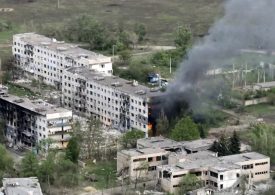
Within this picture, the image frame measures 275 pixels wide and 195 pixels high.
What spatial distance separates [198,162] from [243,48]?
462 centimetres

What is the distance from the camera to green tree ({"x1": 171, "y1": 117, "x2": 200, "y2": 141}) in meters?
27.7

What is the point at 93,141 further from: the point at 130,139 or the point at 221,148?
the point at 221,148

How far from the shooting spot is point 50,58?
35281 mm

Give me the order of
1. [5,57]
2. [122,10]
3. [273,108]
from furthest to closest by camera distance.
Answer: [122,10] → [5,57] → [273,108]

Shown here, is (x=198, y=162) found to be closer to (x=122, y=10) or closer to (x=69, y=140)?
(x=69, y=140)

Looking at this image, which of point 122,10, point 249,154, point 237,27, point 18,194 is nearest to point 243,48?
point 237,27

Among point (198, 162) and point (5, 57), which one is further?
point (5, 57)

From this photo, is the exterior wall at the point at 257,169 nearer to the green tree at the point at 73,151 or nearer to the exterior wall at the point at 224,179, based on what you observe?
the exterior wall at the point at 224,179

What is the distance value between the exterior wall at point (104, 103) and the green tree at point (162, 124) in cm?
56

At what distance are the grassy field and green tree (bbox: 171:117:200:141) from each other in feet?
48.9

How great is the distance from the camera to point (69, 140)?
2741 cm

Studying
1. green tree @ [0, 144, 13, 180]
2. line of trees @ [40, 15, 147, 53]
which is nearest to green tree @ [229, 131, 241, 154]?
green tree @ [0, 144, 13, 180]

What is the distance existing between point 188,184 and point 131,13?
965 inches

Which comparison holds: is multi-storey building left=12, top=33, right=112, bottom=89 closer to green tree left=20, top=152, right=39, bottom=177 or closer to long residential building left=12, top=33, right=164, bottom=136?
long residential building left=12, top=33, right=164, bottom=136
